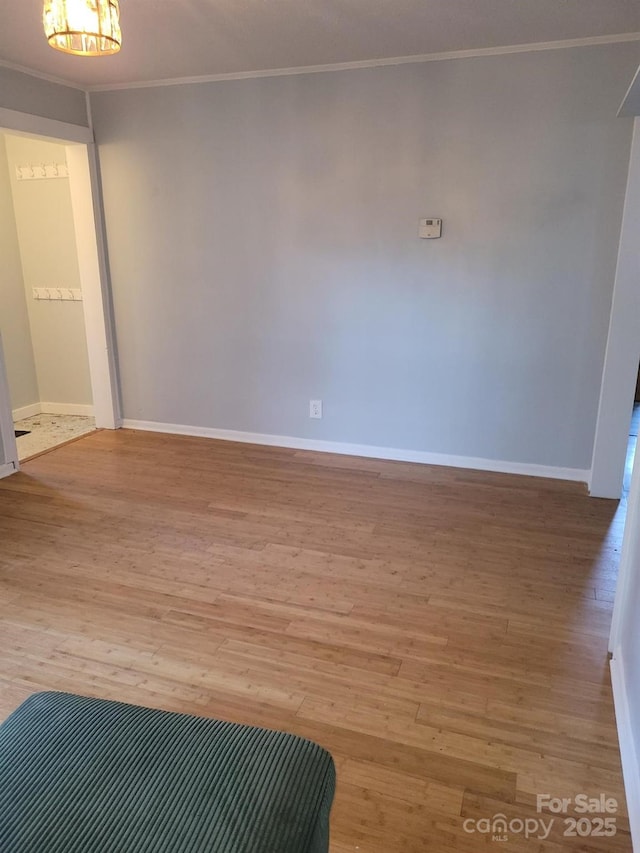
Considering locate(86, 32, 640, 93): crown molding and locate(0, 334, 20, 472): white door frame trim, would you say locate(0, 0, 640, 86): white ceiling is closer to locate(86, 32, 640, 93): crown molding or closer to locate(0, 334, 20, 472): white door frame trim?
locate(86, 32, 640, 93): crown molding

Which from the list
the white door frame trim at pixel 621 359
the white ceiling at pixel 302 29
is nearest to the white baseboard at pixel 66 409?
the white ceiling at pixel 302 29

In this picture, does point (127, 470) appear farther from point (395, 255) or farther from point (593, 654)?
point (593, 654)

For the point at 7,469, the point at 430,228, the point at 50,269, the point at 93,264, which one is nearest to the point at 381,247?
the point at 430,228

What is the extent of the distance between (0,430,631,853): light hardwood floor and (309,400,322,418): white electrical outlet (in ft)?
1.68

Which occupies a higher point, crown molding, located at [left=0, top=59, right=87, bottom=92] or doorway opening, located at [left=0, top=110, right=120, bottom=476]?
crown molding, located at [left=0, top=59, right=87, bottom=92]

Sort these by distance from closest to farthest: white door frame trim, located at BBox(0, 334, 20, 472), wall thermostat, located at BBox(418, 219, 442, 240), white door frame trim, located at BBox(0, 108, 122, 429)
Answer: wall thermostat, located at BBox(418, 219, 442, 240)
white door frame trim, located at BBox(0, 334, 20, 472)
white door frame trim, located at BBox(0, 108, 122, 429)

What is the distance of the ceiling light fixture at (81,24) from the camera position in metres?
1.61

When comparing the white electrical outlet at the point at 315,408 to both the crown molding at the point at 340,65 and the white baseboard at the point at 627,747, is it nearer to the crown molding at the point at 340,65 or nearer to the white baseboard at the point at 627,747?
the crown molding at the point at 340,65

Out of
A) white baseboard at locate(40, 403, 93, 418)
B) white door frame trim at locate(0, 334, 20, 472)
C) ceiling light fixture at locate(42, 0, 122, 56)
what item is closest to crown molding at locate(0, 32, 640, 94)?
white door frame trim at locate(0, 334, 20, 472)

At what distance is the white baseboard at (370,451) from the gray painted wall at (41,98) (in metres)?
2.15

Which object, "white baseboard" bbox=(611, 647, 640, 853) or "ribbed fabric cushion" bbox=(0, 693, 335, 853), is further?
"white baseboard" bbox=(611, 647, 640, 853)

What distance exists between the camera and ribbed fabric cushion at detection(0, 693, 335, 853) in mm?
1011

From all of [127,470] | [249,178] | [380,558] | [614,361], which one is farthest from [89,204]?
[614,361]

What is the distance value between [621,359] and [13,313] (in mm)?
4496
